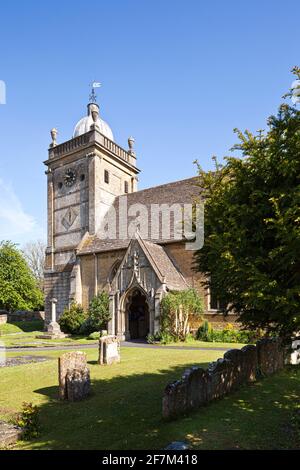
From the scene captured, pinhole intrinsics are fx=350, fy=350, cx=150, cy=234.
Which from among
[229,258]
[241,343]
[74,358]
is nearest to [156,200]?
[241,343]

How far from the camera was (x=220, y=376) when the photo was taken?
9.09m

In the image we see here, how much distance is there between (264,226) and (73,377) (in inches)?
248

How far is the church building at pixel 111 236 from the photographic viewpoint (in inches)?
991

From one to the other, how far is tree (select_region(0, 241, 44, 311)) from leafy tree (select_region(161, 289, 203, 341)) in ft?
89.3

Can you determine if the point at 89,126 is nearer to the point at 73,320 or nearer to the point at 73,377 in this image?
the point at 73,320

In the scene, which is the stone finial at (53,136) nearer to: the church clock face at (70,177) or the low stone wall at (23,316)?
the church clock face at (70,177)

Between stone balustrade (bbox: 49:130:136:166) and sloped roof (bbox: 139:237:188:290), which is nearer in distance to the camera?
sloped roof (bbox: 139:237:188:290)

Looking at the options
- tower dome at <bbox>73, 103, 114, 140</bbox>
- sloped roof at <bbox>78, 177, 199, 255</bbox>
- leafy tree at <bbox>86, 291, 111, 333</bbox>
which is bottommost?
leafy tree at <bbox>86, 291, 111, 333</bbox>

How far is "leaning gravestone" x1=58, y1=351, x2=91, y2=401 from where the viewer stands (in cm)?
927

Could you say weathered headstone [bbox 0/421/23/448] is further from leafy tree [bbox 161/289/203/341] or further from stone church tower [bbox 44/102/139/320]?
stone church tower [bbox 44/102/139/320]

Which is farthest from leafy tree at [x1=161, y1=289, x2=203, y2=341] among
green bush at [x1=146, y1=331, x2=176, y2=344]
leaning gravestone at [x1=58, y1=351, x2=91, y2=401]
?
leaning gravestone at [x1=58, y1=351, x2=91, y2=401]

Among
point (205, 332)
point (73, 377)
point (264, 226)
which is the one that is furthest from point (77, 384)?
point (205, 332)

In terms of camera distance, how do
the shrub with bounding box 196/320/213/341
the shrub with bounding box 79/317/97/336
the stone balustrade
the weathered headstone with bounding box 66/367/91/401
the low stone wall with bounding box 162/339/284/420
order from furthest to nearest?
the stone balustrade, the shrub with bounding box 79/317/97/336, the shrub with bounding box 196/320/213/341, the weathered headstone with bounding box 66/367/91/401, the low stone wall with bounding box 162/339/284/420

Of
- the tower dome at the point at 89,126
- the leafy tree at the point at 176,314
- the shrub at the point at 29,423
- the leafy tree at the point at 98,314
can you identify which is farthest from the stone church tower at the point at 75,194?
the shrub at the point at 29,423
